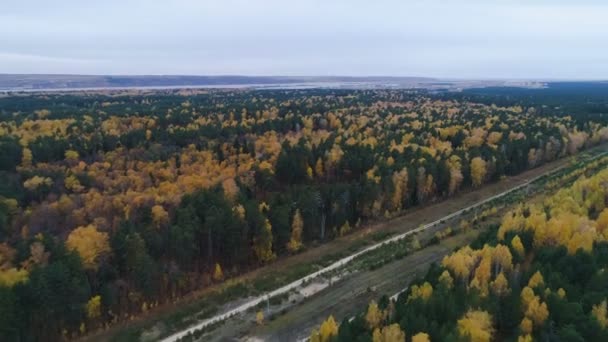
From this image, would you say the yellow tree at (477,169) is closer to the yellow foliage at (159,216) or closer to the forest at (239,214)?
the forest at (239,214)

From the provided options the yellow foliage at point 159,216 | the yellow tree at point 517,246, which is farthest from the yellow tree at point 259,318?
the yellow tree at point 517,246

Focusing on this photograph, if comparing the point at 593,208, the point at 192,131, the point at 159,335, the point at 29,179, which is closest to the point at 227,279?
the point at 159,335

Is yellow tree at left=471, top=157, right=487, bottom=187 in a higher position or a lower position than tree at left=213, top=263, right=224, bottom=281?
higher

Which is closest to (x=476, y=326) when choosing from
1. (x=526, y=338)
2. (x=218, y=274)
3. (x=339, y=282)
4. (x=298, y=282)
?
(x=526, y=338)

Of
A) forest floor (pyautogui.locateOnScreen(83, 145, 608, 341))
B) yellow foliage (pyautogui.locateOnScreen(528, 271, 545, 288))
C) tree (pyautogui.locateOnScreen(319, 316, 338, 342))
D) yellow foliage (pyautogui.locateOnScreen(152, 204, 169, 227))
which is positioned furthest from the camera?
yellow foliage (pyautogui.locateOnScreen(152, 204, 169, 227))

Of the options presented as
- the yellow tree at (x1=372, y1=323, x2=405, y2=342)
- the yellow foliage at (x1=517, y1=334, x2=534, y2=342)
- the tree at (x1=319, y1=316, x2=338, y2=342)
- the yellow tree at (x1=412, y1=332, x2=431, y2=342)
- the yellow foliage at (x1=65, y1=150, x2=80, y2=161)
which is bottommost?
the tree at (x1=319, y1=316, x2=338, y2=342)

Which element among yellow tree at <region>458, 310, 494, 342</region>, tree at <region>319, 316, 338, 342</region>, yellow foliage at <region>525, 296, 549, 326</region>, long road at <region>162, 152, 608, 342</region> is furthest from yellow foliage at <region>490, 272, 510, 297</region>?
long road at <region>162, 152, 608, 342</region>

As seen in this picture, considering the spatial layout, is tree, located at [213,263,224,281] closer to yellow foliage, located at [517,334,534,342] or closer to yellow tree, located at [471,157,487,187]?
yellow foliage, located at [517,334,534,342]
